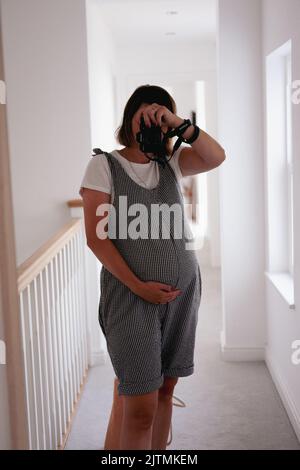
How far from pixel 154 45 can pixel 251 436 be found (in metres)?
5.04

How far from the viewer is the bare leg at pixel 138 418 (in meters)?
2.04

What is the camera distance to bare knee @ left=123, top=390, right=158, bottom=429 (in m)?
2.03

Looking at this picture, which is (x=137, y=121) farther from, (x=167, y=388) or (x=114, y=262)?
(x=167, y=388)

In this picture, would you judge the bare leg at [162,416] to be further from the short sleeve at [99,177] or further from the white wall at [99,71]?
the white wall at [99,71]

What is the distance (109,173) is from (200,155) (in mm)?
305

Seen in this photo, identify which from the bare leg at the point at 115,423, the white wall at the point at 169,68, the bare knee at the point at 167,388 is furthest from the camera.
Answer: the white wall at the point at 169,68

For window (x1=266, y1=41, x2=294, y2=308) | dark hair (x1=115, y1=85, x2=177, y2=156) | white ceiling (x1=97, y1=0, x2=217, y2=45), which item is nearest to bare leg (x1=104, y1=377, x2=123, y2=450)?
dark hair (x1=115, y1=85, x2=177, y2=156)

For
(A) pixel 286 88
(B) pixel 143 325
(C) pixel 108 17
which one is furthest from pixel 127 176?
(C) pixel 108 17

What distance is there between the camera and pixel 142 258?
1.99m

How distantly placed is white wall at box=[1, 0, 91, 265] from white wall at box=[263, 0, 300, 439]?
114 cm

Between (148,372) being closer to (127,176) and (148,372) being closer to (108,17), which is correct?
(127,176)

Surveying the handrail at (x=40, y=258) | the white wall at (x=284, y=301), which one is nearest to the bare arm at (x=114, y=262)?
the handrail at (x=40, y=258)

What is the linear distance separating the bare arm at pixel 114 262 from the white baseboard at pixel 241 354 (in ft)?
7.16

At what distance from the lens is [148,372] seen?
202 cm
